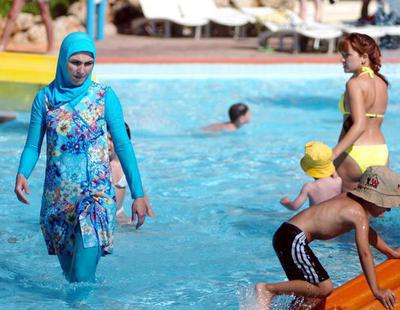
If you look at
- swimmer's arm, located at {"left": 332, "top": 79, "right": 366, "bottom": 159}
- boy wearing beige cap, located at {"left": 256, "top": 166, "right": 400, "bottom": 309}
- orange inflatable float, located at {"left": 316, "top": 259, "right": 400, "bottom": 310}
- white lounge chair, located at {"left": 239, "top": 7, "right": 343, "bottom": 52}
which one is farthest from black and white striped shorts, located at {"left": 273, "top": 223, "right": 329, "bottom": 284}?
white lounge chair, located at {"left": 239, "top": 7, "right": 343, "bottom": 52}

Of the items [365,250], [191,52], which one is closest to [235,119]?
[191,52]

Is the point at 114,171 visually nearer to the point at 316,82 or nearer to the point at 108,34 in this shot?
the point at 316,82

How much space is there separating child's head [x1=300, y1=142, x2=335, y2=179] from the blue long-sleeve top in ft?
4.17

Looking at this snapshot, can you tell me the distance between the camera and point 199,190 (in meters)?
7.91

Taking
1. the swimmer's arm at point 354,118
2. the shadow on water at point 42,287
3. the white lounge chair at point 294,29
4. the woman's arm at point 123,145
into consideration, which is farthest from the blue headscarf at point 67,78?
the white lounge chair at point 294,29

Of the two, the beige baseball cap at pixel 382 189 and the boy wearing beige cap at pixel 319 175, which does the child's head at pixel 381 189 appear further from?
the boy wearing beige cap at pixel 319 175

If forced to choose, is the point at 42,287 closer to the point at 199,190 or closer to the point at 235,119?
the point at 199,190

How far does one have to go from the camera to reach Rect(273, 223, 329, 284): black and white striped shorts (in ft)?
15.0

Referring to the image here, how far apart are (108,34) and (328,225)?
12872 mm


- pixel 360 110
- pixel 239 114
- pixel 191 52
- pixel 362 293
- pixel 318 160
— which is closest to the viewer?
pixel 362 293

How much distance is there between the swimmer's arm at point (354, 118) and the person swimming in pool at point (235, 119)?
3982 mm

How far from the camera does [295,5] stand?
1952cm

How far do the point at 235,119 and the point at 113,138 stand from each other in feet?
17.2

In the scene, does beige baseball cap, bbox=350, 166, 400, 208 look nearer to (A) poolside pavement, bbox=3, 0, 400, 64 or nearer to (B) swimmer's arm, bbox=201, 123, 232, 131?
(B) swimmer's arm, bbox=201, 123, 232, 131
